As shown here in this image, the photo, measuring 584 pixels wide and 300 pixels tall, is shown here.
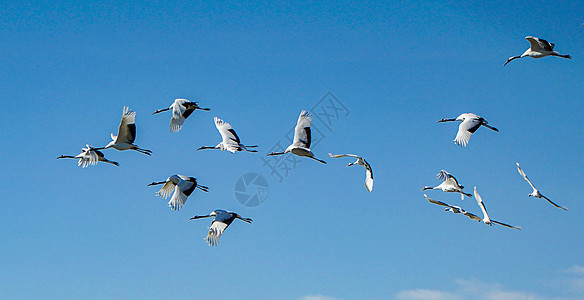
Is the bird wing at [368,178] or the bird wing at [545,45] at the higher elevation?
the bird wing at [545,45]

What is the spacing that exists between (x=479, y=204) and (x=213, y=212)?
42.1 ft

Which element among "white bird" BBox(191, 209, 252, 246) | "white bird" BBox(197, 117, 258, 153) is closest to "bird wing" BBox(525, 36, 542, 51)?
"white bird" BBox(197, 117, 258, 153)

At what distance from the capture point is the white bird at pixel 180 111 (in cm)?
3216

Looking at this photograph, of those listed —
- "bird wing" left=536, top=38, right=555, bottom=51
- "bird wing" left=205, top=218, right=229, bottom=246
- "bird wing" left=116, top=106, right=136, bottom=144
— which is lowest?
"bird wing" left=205, top=218, right=229, bottom=246

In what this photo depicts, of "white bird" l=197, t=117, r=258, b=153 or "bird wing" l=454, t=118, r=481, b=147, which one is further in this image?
"white bird" l=197, t=117, r=258, b=153

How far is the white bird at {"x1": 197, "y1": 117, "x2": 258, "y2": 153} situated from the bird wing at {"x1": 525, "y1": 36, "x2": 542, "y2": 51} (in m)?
13.3

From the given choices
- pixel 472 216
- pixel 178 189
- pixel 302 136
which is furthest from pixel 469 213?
pixel 178 189

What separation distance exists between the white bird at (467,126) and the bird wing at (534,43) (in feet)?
13.3

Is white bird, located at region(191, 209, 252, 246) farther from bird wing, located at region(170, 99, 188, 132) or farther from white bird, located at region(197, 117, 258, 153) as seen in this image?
bird wing, located at region(170, 99, 188, 132)

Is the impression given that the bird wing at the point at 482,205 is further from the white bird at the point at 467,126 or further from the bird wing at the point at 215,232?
the bird wing at the point at 215,232

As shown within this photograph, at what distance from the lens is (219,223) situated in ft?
104

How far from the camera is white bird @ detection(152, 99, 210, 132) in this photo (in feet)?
105

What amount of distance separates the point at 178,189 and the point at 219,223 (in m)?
2.49

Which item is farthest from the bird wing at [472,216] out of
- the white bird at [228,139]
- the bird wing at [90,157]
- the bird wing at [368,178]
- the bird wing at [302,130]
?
the bird wing at [90,157]
